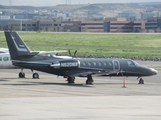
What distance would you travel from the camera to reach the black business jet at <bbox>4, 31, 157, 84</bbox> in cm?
5406

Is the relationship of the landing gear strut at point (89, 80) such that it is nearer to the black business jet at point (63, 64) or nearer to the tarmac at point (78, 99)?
the black business jet at point (63, 64)

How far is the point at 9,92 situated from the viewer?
46625 mm

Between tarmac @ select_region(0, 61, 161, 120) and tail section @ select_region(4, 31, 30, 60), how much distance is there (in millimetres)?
2313

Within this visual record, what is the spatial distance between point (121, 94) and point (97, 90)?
325cm

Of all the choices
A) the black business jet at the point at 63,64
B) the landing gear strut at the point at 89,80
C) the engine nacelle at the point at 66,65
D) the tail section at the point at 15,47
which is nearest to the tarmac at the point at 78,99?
the landing gear strut at the point at 89,80

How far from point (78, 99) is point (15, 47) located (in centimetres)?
1416

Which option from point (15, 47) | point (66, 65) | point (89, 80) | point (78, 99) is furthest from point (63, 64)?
point (78, 99)

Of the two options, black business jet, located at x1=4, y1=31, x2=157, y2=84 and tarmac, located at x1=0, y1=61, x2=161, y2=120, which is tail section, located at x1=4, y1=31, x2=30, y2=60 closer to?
black business jet, located at x1=4, y1=31, x2=157, y2=84

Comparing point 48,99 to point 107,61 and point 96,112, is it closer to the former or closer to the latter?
point 96,112

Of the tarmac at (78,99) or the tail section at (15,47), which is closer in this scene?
the tarmac at (78,99)

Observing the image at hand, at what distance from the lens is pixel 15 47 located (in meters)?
55.3

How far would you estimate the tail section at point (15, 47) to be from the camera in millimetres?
54812

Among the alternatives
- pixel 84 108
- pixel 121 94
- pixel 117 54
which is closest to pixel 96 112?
pixel 84 108

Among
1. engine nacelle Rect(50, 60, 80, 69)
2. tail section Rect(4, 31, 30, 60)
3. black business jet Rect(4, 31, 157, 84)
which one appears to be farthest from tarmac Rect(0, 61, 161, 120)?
tail section Rect(4, 31, 30, 60)
